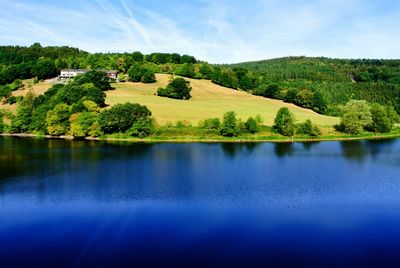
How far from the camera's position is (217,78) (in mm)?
121000

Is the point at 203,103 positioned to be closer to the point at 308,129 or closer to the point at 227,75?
the point at 227,75

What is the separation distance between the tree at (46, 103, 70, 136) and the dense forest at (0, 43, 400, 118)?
2795cm

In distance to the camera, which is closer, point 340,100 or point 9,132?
point 9,132

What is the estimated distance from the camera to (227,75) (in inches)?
4759

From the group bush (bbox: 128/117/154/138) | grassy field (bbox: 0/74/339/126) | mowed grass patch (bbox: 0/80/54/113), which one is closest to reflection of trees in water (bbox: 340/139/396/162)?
grassy field (bbox: 0/74/339/126)

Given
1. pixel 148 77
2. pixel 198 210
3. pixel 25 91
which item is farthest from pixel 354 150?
pixel 25 91

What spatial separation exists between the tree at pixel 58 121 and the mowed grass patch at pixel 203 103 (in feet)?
38.3

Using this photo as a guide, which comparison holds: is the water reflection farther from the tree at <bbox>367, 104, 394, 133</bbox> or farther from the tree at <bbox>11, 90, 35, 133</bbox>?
the tree at <bbox>11, 90, 35, 133</bbox>

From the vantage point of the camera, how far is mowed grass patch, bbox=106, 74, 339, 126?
84.7 meters

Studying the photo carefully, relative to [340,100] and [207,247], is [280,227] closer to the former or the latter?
[207,247]

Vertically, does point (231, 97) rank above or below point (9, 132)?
above

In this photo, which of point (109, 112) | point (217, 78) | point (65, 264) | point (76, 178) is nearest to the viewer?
point (65, 264)

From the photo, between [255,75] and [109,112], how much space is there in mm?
61822

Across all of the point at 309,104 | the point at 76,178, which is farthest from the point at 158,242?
the point at 309,104
